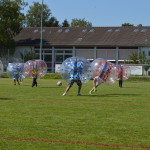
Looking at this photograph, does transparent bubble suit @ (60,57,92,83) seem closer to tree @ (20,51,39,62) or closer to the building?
the building

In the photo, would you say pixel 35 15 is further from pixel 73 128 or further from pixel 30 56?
A: pixel 73 128

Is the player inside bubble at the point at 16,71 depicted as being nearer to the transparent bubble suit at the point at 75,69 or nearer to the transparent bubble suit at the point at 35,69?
the transparent bubble suit at the point at 35,69

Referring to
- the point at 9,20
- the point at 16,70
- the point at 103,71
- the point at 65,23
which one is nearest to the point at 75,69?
the point at 103,71

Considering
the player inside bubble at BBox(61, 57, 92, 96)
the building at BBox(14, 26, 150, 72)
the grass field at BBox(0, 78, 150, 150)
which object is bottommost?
the grass field at BBox(0, 78, 150, 150)

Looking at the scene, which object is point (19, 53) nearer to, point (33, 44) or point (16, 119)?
point (33, 44)

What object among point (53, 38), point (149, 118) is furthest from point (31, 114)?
point (53, 38)

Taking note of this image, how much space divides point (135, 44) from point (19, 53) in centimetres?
2282

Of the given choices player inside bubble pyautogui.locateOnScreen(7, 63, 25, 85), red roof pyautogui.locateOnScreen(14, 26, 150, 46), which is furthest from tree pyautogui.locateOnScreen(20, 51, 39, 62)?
player inside bubble pyautogui.locateOnScreen(7, 63, 25, 85)

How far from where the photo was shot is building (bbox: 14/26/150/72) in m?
82.5

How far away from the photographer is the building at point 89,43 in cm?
8250

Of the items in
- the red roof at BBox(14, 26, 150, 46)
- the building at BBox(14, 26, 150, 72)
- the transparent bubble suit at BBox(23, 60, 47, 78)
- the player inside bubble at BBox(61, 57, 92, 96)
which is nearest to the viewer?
the player inside bubble at BBox(61, 57, 92, 96)

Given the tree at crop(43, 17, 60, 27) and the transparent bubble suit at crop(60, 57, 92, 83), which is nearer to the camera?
the transparent bubble suit at crop(60, 57, 92, 83)

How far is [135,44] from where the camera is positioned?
3226 inches

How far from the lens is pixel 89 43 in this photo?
84.6 m
